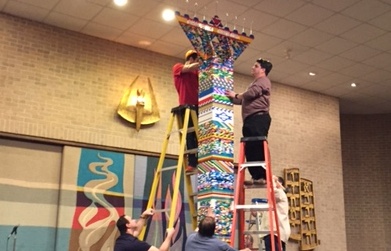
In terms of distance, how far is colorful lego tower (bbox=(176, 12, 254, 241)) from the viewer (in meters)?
4.82

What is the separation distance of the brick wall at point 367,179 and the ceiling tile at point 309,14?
19.1 feet

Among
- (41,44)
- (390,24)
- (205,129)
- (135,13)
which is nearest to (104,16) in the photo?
(135,13)

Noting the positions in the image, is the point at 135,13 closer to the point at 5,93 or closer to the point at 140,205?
the point at 5,93

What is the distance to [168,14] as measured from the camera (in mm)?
7680

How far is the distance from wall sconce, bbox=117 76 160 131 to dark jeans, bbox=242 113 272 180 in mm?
3454

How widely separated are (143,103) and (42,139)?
5.77 ft

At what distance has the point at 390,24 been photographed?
26.4 feet

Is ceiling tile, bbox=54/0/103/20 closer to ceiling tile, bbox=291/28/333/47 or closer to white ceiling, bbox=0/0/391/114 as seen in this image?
white ceiling, bbox=0/0/391/114

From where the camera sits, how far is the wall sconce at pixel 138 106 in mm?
8352

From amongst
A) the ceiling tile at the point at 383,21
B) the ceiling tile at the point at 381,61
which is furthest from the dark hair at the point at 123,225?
the ceiling tile at the point at 381,61

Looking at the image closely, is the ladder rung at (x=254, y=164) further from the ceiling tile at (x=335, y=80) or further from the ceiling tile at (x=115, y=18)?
the ceiling tile at (x=335, y=80)

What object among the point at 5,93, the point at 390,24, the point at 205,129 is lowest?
the point at 205,129

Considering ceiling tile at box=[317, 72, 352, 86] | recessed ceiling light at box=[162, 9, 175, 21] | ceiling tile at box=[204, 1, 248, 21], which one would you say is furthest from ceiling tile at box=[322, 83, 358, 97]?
recessed ceiling light at box=[162, 9, 175, 21]

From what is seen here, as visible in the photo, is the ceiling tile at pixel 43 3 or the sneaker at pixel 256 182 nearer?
the sneaker at pixel 256 182
